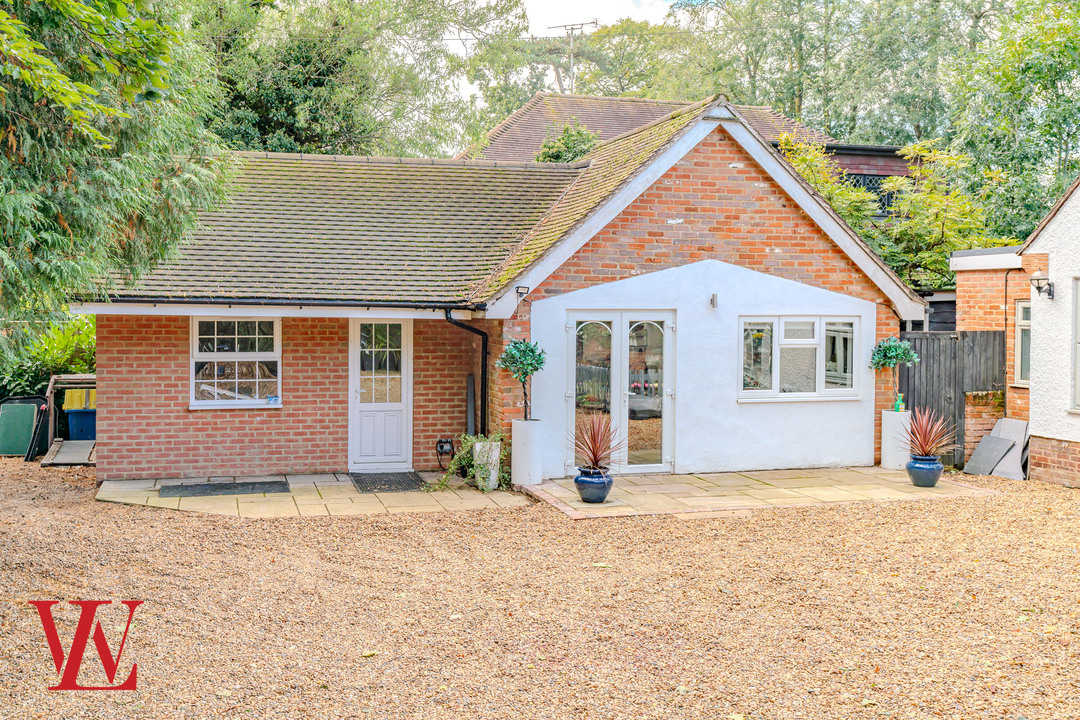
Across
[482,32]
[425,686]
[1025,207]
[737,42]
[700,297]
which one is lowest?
→ [425,686]

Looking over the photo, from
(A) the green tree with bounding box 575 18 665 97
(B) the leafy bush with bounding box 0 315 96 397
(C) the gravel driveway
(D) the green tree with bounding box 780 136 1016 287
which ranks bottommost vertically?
(C) the gravel driveway

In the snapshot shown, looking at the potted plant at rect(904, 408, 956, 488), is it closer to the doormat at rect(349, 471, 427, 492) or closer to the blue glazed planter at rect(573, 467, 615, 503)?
the blue glazed planter at rect(573, 467, 615, 503)

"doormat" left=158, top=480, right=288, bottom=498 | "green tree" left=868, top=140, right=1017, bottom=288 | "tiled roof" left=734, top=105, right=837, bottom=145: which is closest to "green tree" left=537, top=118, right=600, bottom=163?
"green tree" left=868, top=140, right=1017, bottom=288

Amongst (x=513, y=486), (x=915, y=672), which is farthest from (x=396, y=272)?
(x=915, y=672)

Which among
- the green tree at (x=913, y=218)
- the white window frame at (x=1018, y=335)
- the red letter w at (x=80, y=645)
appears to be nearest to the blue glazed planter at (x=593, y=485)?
the red letter w at (x=80, y=645)

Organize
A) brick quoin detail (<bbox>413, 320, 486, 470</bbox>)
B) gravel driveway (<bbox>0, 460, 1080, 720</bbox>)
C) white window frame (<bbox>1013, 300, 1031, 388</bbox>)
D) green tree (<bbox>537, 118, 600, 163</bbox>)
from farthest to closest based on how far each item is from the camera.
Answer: green tree (<bbox>537, 118, 600, 163</bbox>), white window frame (<bbox>1013, 300, 1031, 388</bbox>), brick quoin detail (<bbox>413, 320, 486, 470</bbox>), gravel driveway (<bbox>0, 460, 1080, 720</bbox>)

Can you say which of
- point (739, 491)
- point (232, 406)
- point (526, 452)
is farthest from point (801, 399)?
point (232, 406)

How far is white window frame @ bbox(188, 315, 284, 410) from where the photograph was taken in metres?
12.8

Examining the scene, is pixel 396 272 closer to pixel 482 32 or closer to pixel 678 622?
pixel 678 622

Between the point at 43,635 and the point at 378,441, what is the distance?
24.2 feet

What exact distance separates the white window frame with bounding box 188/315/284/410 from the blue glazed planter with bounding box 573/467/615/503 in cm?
455

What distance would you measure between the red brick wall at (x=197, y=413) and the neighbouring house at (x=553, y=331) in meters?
0.03

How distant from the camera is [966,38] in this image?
30.9m

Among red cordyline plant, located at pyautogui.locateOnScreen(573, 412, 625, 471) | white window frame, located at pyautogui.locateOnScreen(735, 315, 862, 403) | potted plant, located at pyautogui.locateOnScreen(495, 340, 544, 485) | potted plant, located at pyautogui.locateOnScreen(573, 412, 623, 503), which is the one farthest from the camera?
white window frame, located at pyautogui.locateOnScreen(735, 315, 862, 403)
